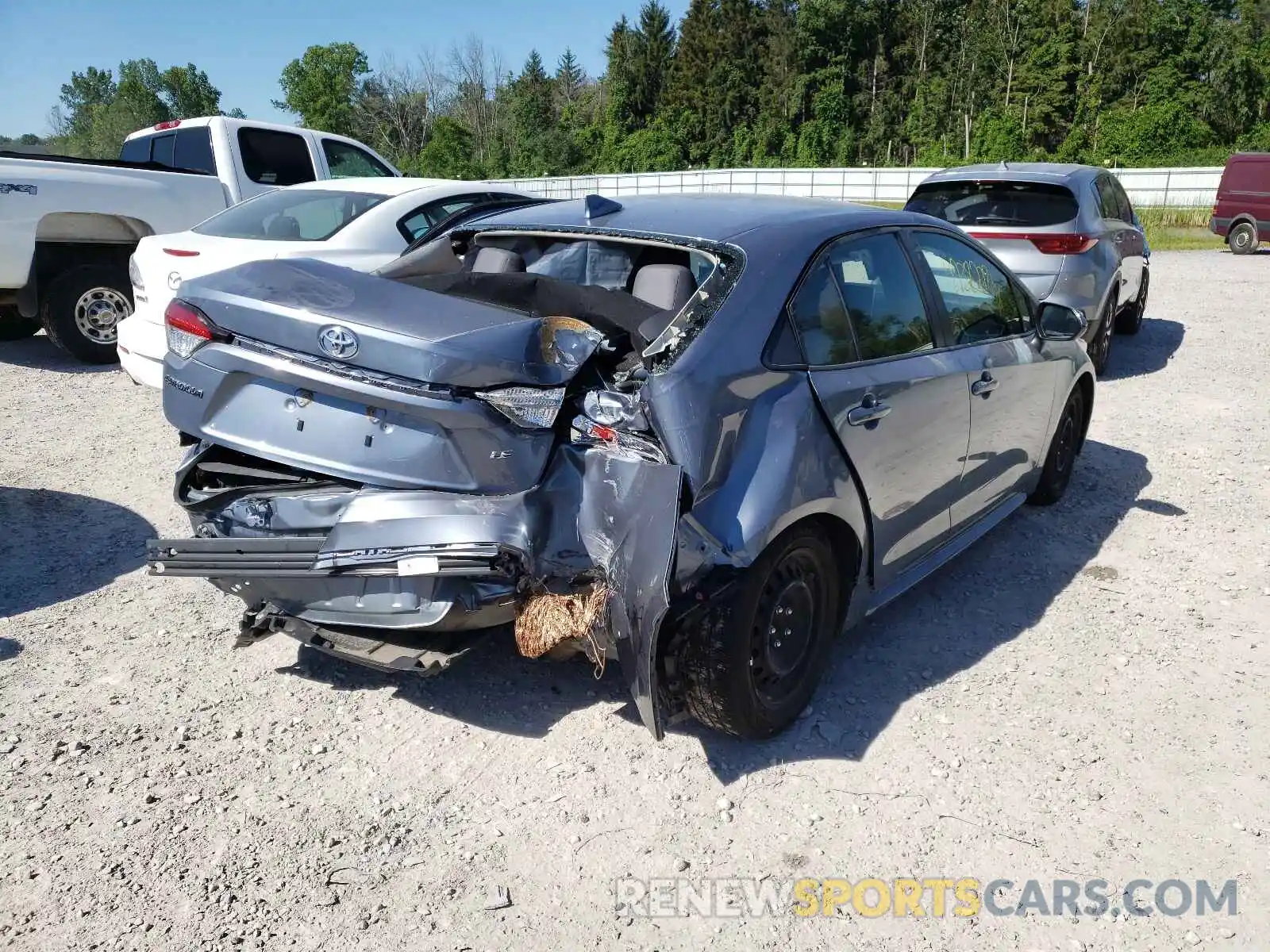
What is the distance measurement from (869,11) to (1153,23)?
793 inches

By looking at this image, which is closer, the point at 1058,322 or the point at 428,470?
the point at 428,470

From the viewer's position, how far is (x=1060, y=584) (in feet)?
14.9

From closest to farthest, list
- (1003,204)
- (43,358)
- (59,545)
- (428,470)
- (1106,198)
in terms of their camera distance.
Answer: (428,470) → (59,545) → (1003,204) → (1106,198) → (43,358)

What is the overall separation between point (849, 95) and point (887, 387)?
206 ft

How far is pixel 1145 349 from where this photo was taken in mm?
10031

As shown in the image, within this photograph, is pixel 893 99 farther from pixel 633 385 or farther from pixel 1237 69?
pixel 633 385

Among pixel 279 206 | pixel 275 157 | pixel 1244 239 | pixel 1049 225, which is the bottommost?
pixel 1244 239

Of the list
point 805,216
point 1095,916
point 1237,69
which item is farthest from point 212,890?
point 1237,69

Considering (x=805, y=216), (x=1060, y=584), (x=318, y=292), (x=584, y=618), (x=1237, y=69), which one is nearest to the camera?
(x=584, y=618)

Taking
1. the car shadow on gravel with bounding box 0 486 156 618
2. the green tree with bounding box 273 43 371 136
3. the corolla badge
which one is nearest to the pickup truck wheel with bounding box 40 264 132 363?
the car shadow on gravel with bounding box 0 486 156 618

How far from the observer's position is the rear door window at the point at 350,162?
10641mm

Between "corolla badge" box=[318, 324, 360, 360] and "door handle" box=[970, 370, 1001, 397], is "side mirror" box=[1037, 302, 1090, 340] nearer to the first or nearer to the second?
"door handle" box=[970, 370, 1001, 397]

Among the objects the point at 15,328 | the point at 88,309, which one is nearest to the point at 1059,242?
the point at 88,309

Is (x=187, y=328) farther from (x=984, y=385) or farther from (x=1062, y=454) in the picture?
(x=1062, y=454)
